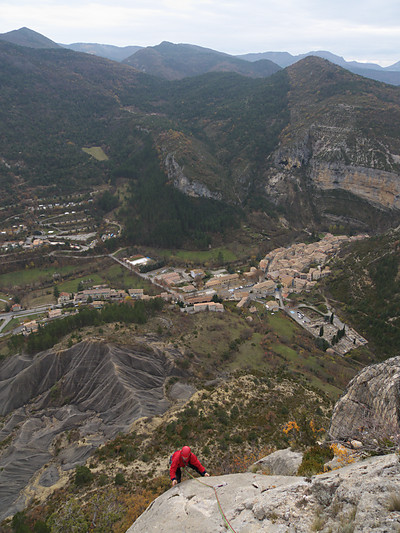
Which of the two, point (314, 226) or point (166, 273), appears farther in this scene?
point (314, 226)

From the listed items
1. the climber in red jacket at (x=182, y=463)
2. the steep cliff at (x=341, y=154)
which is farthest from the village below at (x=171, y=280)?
the climber in red jacket at (x=182, y=463)

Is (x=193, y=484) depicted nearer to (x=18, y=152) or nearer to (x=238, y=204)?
(x=238, y=204)

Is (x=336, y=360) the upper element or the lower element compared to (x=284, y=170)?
lower

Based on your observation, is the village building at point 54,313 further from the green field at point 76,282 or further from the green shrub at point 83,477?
the green shrub at point 83,477

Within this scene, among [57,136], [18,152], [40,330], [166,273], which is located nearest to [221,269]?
[166,273]

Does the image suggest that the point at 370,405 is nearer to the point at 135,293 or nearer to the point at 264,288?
the point at 135,293

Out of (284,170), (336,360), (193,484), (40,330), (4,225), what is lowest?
(336,360)

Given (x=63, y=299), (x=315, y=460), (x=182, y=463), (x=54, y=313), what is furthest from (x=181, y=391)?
(x=63, y=299)
